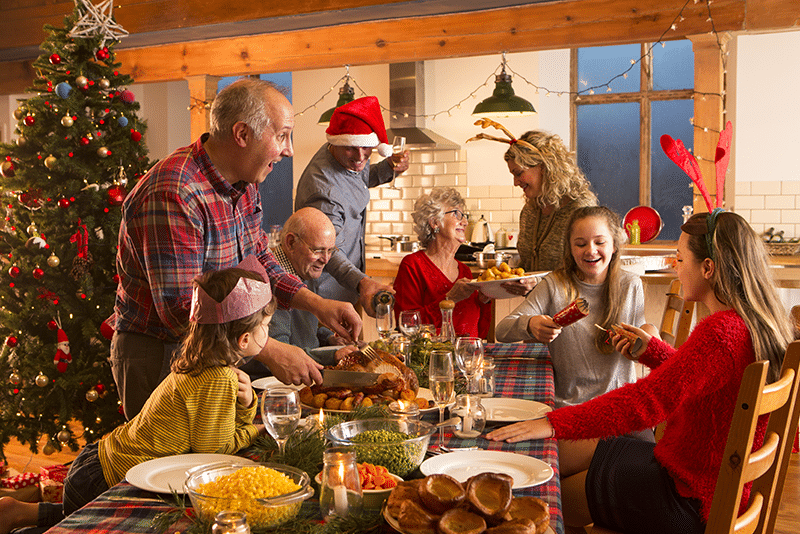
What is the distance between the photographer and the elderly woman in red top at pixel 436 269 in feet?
11.2

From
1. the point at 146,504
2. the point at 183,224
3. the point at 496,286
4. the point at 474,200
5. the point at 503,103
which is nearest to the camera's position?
the point at 146,504

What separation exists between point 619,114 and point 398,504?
7465 millimetres

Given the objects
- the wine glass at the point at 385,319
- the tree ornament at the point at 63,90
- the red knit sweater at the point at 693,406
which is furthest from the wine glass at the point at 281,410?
the tree ornament at the point at 63,90

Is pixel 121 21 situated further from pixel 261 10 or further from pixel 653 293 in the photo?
pixel 653 293

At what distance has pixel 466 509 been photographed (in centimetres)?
111

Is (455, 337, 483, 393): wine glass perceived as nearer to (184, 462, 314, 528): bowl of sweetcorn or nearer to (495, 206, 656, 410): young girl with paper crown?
(495, 206, 656, 410): young girl with paper crown

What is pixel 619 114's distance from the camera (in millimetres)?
7906

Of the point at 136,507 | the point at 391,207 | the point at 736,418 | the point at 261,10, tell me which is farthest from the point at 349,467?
the point at 391,207

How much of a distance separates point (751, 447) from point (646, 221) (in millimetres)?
4411

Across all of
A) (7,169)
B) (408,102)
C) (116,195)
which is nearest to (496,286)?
(116,195)

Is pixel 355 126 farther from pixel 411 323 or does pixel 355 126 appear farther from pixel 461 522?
pixel 461 522

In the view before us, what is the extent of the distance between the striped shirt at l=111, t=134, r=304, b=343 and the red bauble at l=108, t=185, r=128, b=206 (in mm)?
1815

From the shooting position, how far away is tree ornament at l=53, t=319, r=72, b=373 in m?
3.84

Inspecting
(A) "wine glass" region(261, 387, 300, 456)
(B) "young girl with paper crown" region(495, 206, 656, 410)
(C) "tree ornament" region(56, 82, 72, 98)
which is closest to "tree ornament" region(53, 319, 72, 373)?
(C) "tree ornament" region(56, 82, 72, 98)
